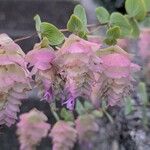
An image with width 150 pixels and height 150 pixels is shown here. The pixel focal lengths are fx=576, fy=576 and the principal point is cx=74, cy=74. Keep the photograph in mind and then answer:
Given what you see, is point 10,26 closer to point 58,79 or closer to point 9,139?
point 9,139

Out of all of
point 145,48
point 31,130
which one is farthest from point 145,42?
point 31,130

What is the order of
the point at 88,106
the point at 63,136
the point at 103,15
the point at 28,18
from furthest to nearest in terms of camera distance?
the point at 28,18 < the point at 88,106 < the point at 63,136 < the point at 103,15

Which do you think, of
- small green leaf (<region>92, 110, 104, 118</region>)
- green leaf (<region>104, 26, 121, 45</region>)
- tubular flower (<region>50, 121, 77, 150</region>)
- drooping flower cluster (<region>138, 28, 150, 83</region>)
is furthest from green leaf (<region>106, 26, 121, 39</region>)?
small green leaf (<region>92, 110, 104, 118</region>)

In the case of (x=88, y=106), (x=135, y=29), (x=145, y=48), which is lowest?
(x=88, y=106)

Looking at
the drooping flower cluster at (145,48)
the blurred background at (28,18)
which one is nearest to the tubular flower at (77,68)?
the drooping flower cluster at (145,48)

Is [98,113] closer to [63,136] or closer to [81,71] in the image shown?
[63,136]

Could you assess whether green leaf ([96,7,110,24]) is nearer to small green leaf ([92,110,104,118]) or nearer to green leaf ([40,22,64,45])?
green leaf ([40,22,64,45])
